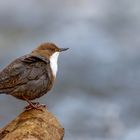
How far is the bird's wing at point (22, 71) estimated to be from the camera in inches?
188

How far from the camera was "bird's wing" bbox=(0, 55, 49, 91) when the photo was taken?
4777mm

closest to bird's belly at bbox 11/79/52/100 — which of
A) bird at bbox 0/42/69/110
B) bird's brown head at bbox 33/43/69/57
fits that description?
bird at bbox 0/42/69/110

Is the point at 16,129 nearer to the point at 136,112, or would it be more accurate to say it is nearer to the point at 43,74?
the point at 43,74

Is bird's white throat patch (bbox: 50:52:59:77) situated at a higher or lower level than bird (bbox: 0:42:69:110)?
higher

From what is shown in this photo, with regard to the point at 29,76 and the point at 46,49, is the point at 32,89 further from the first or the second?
the point at 46,49

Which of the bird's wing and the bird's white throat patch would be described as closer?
the bird's wing

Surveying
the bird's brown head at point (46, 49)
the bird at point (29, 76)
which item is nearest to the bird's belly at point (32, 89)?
the bird at point (29, 76)

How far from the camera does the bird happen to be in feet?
15.7

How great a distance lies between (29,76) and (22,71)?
7cm

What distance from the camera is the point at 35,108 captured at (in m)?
4.79

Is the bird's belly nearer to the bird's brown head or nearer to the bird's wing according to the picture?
the bird's wing

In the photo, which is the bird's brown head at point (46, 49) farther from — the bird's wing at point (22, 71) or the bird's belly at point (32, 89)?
the bird's belly at point (32, 89)

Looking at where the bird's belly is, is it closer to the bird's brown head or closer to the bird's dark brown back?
the bird's dark brown back

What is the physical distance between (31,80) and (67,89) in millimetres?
5194
